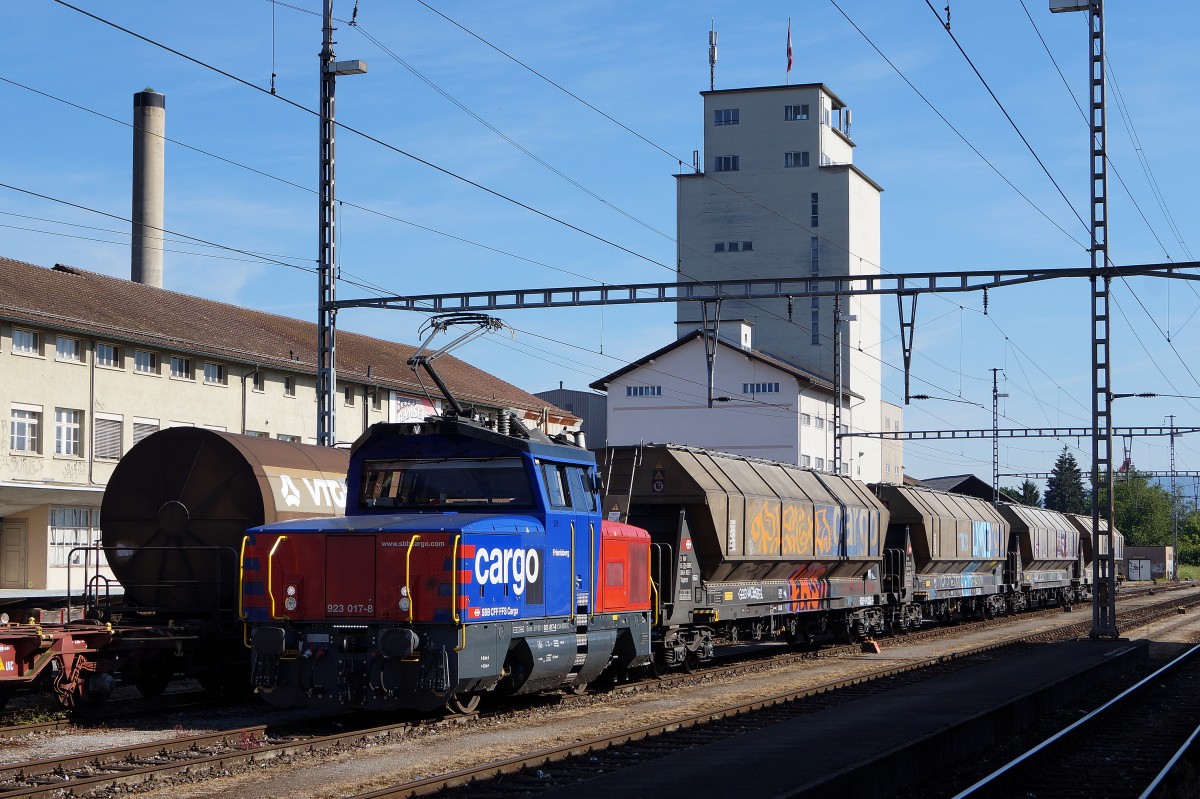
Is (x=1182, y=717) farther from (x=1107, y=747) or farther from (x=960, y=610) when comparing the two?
(x=960, y=610)

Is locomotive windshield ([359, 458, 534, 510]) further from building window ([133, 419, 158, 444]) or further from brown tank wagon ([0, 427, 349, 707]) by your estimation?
building window ([133, 419, 158, 444])

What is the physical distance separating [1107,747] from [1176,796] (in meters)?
3.10

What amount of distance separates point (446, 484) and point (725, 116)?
76.6 meters

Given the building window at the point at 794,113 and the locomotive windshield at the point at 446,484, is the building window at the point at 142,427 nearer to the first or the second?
the locomotive windshield at the point at 446,484

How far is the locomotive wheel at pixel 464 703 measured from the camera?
14914 millimetres

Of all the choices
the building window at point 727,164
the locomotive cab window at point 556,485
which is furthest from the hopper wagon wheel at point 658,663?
the building window at point 727,164

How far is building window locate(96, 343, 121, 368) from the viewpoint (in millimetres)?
43406

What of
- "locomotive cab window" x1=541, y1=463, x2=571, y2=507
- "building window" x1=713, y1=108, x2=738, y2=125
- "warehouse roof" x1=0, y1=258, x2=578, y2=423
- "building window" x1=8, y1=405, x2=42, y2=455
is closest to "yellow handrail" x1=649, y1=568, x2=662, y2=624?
"locomotive cab window" x1=541, y1=463, x2=571, y2=507

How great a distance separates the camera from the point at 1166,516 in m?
134

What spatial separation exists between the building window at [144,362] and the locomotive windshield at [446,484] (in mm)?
31403

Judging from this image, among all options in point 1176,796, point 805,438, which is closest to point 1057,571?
point 805,438

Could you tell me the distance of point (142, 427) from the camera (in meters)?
44.8

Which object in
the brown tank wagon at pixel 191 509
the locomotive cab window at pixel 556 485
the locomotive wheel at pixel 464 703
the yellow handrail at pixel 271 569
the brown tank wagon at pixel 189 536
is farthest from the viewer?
the brown tank wagon at pixel 191 509

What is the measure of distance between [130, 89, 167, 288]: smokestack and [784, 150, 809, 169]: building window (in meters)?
44.5
